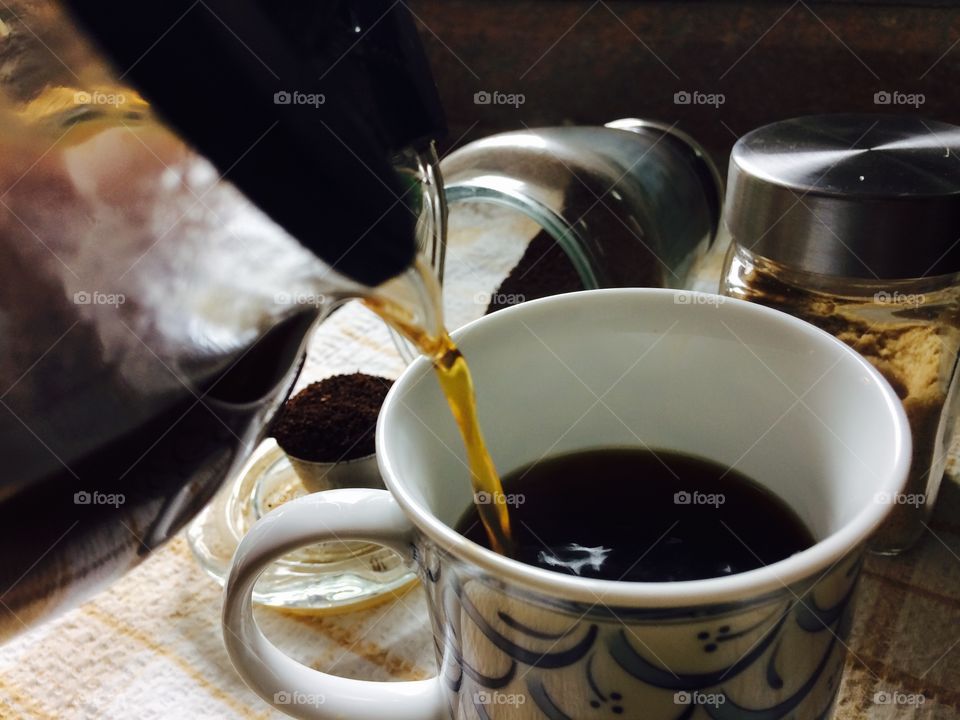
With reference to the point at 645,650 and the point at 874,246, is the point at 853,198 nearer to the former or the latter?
the point at 874,246

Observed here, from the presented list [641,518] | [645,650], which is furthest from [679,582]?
[641,518]

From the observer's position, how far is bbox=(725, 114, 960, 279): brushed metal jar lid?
0.41 metres

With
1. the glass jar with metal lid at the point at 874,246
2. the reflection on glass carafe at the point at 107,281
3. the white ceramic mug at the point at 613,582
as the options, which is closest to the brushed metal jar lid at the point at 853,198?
the glass jar with metal lid at the point at 874,246

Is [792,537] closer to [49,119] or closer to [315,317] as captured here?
[315,317]

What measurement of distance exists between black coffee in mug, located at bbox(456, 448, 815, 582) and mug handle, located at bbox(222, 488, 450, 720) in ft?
0.19

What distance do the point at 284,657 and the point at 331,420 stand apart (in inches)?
8.2

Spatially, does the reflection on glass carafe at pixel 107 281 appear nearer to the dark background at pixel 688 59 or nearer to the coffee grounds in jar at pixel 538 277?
the coffee grounds in jar at pixel 538 277

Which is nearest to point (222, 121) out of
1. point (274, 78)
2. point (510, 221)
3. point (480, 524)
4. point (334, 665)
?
point (274, 78)

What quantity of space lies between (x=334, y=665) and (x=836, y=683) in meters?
0.24

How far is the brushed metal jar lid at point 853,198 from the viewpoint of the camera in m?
0.41

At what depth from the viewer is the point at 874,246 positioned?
1.36 feet

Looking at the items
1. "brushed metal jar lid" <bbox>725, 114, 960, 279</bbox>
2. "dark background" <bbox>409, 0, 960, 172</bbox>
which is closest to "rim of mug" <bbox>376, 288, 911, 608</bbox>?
"brushed metal jar lid" <bbox>725, 114, 960, 279</bbox>

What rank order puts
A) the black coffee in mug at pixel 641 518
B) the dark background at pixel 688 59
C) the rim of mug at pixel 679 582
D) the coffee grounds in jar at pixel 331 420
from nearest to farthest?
the rim of mug at pixel 679 582 → the black coffee in mug at pixel 641 518 → the coffee grounds in jar at pixel 331 420 → the dark background at pixel 688 59

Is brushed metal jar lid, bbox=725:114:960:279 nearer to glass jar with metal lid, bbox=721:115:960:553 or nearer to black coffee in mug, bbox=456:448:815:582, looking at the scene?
glass jar with metal lid, bbox=721:115:960:553
